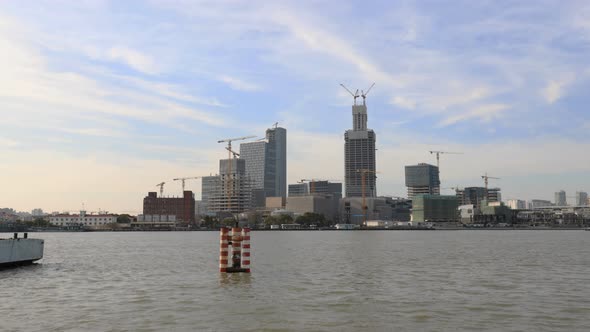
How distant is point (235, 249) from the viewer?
4866 centimetres

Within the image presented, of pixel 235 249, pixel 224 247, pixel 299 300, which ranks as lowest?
pixel 299 300

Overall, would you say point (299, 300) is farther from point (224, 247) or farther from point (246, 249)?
point (246, 249)

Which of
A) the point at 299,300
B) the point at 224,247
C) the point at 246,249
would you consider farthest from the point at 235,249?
the point at 299,300

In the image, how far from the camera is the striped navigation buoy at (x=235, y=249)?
46.0 meters

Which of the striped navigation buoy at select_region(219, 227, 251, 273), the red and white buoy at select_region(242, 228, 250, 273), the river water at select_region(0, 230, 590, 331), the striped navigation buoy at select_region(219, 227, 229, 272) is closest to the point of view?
the river water at select_region(0, 230, 590, 331)

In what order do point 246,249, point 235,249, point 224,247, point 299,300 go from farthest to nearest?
point 235,249
point 246,249
point 224,247
point 299,300

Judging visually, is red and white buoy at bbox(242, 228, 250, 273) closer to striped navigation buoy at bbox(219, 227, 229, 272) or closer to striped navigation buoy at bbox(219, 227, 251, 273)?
striped navigation buoy at bbox(219, 227, 251, 273)

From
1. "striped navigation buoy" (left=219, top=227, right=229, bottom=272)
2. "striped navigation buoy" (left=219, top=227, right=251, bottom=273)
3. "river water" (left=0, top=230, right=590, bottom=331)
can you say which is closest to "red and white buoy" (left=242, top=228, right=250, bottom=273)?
"striped navigation buoy" (left=219, top=227, right=251, bottom=273)

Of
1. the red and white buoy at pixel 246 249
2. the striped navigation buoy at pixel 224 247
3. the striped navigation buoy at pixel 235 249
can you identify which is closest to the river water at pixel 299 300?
the red and white buoy at pixel 246 249

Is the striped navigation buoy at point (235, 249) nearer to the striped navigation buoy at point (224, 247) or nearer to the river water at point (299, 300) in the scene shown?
the striped navigation buoy at point (224, 247)

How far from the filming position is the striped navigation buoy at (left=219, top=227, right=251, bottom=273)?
4603cm

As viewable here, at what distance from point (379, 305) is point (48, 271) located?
123 ft

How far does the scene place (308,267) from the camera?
56.2m

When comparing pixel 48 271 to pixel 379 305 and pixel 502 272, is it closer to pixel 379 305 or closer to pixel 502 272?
pixel 379 305
